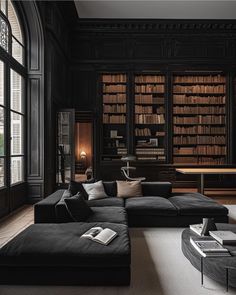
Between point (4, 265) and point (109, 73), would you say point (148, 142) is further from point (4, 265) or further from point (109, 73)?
point (4, 265)

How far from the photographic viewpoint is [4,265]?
97.6 inches

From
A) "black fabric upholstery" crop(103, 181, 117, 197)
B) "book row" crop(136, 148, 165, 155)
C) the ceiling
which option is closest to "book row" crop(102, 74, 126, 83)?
the ceiling

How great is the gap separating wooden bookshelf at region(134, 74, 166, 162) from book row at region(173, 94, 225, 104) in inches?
15.9

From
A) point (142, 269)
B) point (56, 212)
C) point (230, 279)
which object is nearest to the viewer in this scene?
point (230, 279)

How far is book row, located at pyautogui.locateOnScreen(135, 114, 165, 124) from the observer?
8211mm

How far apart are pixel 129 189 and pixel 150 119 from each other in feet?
11.7

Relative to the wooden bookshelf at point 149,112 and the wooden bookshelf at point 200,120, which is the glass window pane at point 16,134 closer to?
the wooden bookshelf at point 149,112

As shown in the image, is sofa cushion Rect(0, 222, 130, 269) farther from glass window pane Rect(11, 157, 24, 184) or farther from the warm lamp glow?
the warm lamp glow

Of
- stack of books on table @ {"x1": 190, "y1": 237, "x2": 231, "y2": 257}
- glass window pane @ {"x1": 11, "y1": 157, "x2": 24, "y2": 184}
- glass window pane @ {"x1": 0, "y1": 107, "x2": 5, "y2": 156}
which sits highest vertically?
glass window pane @ {"x1": 0, "y1": 107, "x2": 5, "y2": 156}

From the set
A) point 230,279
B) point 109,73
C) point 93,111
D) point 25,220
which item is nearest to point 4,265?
point 230,279

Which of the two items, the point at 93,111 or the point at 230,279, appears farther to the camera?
the point at 93,111

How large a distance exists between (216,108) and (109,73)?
307 centimetres

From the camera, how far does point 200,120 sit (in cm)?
823

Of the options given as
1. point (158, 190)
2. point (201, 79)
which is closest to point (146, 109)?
point (201, 79)
